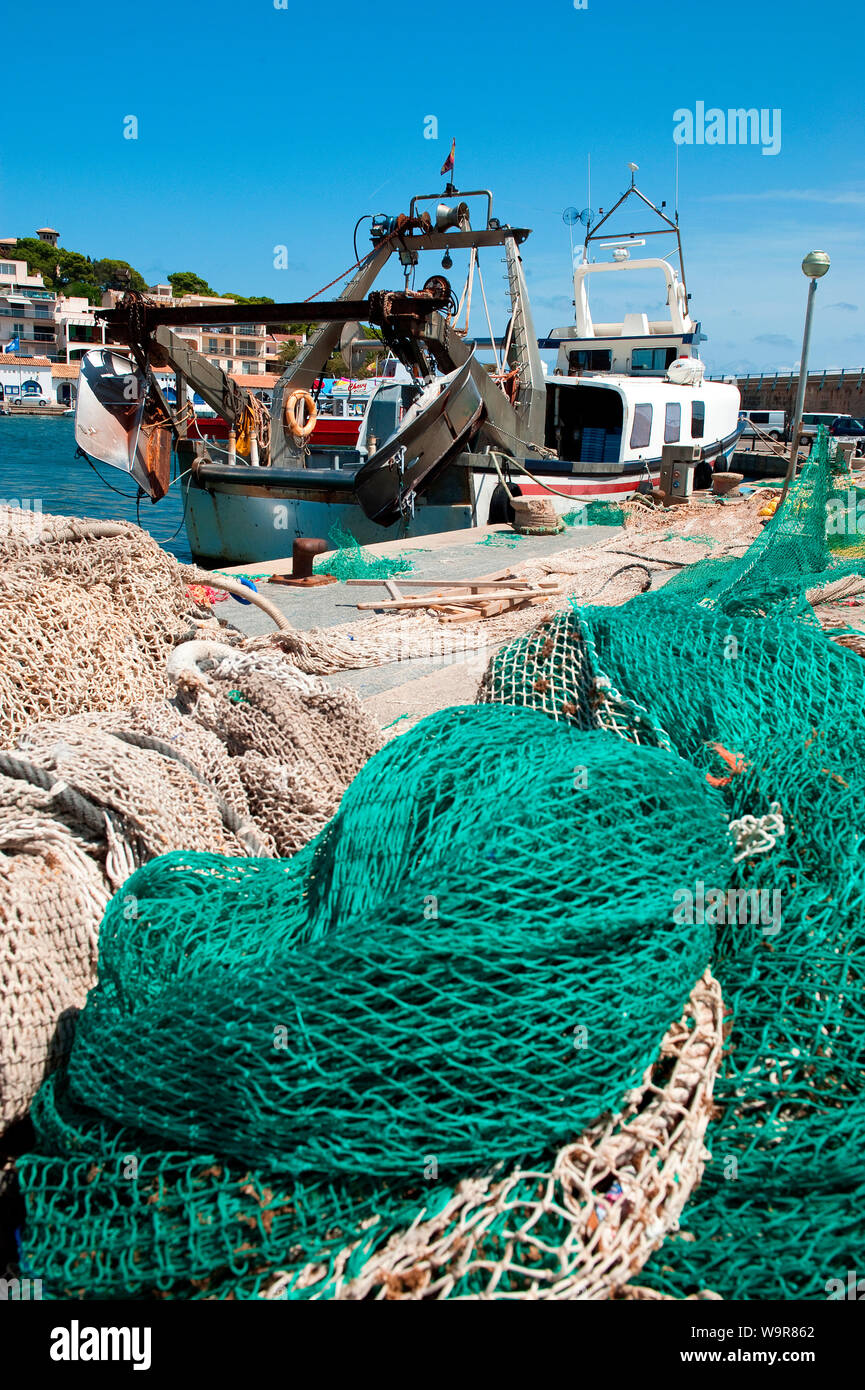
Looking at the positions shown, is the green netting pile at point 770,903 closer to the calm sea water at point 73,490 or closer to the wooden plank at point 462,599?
the wooden plank at point 462,599

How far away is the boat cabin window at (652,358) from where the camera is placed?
20469mm

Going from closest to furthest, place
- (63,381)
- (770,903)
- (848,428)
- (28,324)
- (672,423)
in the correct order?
(770,903)
(672,423)
(848,428)
(63,381)
(28,324)

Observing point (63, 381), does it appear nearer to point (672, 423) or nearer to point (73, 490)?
point (73, 490)

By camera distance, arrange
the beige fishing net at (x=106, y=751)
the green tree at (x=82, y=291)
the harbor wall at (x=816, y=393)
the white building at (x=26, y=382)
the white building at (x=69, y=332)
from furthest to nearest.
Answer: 1. the green tree at (x=82, y=291)
2. the white building at (x=69, y=332)
3. the white building at (x=26, y=382)
4. the harbor wall at (x=816, y=393)
5. the beige fishing net at (x=106, y=751)

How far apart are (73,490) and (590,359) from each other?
802 inches

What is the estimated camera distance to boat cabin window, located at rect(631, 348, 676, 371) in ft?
67.2

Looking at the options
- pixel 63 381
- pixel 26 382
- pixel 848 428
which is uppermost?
pixel 63 381

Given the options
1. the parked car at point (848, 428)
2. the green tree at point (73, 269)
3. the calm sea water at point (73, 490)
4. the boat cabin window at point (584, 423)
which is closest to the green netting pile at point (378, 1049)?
the calm sea water at point (73, 490)

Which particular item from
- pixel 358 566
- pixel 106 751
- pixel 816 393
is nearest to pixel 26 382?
pixel 816 393

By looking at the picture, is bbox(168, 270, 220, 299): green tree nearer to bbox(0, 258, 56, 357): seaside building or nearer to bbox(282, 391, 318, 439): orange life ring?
bbox(0, 258, 56, 357): seaside building

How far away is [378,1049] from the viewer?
1847 mm

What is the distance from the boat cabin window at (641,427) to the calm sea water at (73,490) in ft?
26.7

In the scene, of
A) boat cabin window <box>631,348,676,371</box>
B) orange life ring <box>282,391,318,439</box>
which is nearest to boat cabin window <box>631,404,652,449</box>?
boat cabin window <box>631,348,676,371</box>
